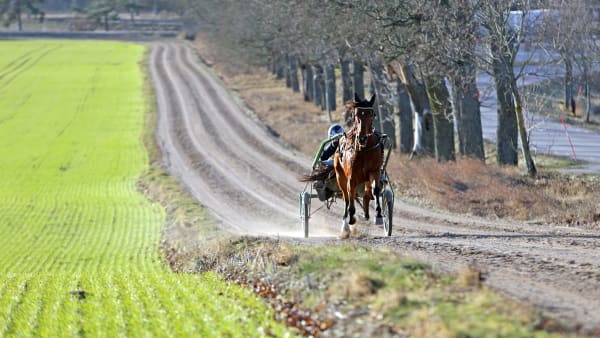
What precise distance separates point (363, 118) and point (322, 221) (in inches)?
312

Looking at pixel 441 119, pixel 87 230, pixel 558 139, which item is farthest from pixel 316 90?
pixel 87 230

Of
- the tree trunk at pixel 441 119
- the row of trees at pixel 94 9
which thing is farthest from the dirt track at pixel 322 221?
the row of trees at pixel 94 9

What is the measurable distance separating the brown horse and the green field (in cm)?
304

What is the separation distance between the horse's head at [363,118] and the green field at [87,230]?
3213mm

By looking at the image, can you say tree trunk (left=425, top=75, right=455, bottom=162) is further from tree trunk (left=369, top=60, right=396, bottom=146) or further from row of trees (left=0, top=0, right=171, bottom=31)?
row of trees (left=0, top=0, right=171, bottom=31)

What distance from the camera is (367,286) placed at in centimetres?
891

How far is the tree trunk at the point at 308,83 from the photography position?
55.9 meters

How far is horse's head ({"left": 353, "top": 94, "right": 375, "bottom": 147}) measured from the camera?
13.1 m

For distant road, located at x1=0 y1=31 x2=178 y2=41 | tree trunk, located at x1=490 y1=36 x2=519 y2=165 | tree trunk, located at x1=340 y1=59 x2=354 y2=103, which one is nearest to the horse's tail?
tree trunk, located at x1=490 y1=36 x2=519 y2=165

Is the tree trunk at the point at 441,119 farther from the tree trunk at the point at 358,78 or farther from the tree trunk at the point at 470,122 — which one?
the tree trunk at the point at 358,78

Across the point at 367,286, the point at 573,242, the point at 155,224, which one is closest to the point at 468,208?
the point at 573,242

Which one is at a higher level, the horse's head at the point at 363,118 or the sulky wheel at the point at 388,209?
the horse's head at the point at 363,118

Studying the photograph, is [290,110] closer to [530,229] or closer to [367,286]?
[530,229]

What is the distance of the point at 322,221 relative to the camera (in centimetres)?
2077
